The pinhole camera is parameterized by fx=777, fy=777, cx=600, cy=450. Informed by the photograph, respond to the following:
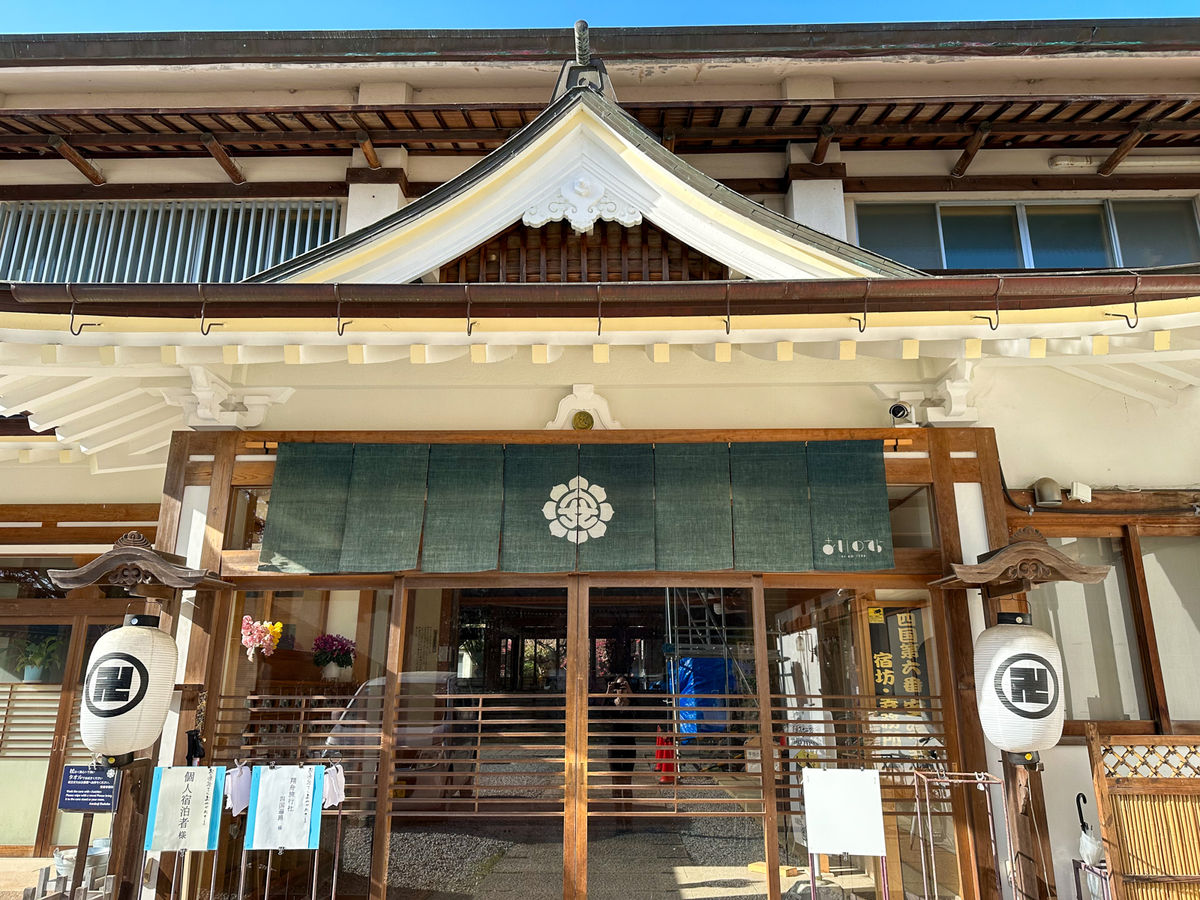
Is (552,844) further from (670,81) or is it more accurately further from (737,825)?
(670,81)

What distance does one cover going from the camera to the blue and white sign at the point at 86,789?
6.35 m

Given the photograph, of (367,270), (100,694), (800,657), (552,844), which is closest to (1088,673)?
(800,657)

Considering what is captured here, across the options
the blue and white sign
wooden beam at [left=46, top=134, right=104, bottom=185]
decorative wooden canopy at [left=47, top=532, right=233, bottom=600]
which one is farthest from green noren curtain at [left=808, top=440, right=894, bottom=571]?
wooden beam at [left=46, top=134, right=104, bottom=185]

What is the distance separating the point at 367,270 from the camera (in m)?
5.01

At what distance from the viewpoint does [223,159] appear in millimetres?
6961

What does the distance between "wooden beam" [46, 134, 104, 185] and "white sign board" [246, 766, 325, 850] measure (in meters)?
5.75

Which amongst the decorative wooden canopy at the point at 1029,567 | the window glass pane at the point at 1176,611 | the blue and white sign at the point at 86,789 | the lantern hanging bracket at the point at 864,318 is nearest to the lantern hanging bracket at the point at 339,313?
the lantern hanging bracket at the point at 864,318

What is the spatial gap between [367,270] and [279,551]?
6.95 feet

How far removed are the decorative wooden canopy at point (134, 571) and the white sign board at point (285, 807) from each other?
4.26 feet

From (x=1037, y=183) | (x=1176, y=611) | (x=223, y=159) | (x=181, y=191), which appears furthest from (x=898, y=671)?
(x=181, y=191)

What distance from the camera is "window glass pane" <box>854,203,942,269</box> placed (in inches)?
276

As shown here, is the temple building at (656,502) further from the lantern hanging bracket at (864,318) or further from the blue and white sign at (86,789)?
the blue and white sign at (86,789)

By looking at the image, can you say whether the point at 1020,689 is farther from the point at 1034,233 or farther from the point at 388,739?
the point at 1034,233

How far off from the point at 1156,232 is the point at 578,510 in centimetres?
593
